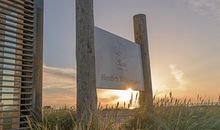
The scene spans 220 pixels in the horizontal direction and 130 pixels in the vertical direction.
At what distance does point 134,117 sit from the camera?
5301 mm

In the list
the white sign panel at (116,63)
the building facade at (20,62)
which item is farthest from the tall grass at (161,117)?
the white sign panel at (116,63)

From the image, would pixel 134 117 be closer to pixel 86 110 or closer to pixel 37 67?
pixel 86 110

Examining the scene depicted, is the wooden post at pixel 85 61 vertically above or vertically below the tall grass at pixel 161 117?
above

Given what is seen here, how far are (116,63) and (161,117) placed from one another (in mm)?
1336

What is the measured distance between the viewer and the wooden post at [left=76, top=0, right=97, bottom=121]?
14.4 feet

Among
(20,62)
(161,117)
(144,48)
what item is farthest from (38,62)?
(144,48)

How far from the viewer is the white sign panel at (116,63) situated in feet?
17.2

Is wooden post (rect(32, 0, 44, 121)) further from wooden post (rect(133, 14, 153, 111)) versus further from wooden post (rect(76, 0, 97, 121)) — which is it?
wooden post (rect(133, 14, 153, 111))

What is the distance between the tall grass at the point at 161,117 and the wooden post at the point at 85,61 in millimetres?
173

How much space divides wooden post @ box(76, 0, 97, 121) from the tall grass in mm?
173

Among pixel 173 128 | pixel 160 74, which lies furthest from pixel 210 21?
pixel 173 128

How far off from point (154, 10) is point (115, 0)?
103 centimetres

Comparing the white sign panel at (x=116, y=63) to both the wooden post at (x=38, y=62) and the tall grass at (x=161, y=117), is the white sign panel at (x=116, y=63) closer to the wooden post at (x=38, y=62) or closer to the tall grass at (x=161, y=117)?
the tall grass at (x=161, y=117)

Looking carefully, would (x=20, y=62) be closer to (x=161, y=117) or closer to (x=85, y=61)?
(x=85, y=61)
